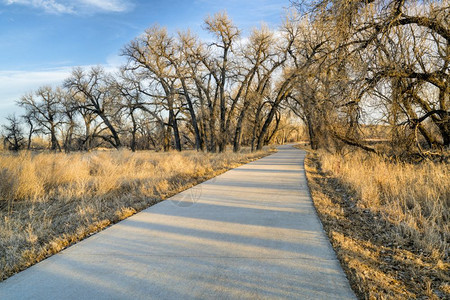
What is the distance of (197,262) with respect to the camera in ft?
10.2

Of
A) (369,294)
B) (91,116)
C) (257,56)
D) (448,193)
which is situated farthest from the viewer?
(91,116)

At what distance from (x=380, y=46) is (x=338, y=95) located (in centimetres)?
190

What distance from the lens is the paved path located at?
255cm

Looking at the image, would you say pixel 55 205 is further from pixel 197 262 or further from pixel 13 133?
pixel 13 133

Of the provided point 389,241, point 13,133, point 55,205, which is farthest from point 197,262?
point 13,133

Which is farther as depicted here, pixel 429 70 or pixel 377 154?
pixel 377 154

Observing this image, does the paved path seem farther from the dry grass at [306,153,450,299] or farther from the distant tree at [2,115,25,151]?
the distant tree at [2,115,25,151]

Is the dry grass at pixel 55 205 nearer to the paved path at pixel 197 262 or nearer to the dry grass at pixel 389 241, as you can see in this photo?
the paved path at pixel 197 262

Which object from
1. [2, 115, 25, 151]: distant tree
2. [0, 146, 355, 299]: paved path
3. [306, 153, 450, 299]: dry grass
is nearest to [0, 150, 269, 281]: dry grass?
[0, 146, 355, 299]: paved path

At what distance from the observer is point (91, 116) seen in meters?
37.2

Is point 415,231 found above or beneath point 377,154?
beneath

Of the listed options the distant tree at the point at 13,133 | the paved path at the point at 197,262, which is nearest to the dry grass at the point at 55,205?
the paved path at the point at 197,262

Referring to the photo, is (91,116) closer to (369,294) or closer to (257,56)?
(257,56)

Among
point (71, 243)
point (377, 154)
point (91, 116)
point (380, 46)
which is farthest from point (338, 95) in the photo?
point (91, 116)
